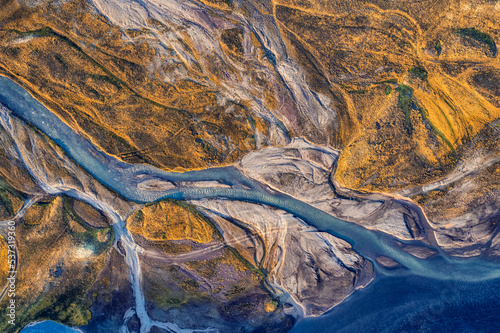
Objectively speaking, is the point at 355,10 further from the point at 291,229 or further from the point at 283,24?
the point at 291,229

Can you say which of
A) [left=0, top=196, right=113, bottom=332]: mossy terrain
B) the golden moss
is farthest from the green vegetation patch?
[left=0, top=196, right=113, bottom=332]: mossy terrain

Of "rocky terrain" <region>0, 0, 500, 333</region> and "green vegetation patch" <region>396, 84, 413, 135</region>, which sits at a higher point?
"green vegetation patch" <region>396, 84, 413, 135</region>

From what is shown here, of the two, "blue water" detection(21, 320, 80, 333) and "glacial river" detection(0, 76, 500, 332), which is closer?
"blue water" detection(21, 320, 80, 333)

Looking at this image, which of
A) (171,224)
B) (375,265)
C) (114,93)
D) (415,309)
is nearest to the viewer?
(114,93)

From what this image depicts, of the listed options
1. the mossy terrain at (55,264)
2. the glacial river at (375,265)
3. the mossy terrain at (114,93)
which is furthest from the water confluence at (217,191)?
the mossy terrain at (55,264)

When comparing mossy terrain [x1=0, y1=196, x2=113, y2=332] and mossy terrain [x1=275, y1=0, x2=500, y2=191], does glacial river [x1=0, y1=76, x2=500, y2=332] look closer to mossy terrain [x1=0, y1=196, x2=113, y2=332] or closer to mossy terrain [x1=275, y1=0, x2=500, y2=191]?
mossy terrain [x1=0, y1=196, x2=113, y2=332]

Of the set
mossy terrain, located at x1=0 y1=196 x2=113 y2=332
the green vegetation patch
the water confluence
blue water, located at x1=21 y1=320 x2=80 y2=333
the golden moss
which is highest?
the green vegetation patch

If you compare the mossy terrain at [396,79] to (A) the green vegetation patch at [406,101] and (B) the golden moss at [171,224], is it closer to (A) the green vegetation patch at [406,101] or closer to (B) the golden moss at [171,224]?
(A) the green vegetation patch at [406,101]

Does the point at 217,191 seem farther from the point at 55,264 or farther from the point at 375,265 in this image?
the point at 375,265

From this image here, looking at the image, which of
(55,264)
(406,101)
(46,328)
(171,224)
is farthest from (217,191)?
(46,328)
